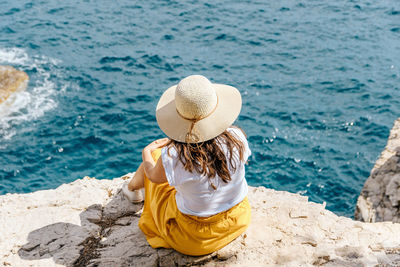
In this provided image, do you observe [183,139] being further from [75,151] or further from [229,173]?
[75,151]

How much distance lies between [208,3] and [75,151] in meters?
9.90

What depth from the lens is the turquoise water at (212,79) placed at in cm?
916

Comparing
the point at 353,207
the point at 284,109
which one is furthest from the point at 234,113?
the point at 284,109

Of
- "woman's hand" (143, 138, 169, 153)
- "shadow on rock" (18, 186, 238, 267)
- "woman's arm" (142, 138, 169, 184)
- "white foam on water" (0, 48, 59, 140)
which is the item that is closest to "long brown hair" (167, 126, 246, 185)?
"woman's arm" (142, 138, 169, 184)

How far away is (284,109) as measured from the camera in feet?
35.1

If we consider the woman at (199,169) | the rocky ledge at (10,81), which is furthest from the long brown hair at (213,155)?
the rocky ledge at (10,81)

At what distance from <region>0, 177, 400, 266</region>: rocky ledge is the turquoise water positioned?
3.79m

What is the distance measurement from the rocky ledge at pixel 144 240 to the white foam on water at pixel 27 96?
18.5ft

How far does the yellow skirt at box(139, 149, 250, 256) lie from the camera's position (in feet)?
12.3

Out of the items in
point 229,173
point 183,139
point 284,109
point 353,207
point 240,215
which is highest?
point 183,139

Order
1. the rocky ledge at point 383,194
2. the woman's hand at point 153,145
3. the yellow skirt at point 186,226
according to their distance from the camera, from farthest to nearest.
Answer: the rocky ledge at point 383,194
the woman's hand at point 153,145
the yellow skirt at point 186,226

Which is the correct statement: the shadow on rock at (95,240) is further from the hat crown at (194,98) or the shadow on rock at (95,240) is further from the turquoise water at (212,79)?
the turquoise water at (212,79)

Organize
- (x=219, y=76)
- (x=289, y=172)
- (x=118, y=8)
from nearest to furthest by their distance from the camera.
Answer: (x=289, y=172) < (x=219, y=76) < (x=118, y=8)

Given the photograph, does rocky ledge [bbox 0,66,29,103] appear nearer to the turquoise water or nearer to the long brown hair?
the turquoise water
